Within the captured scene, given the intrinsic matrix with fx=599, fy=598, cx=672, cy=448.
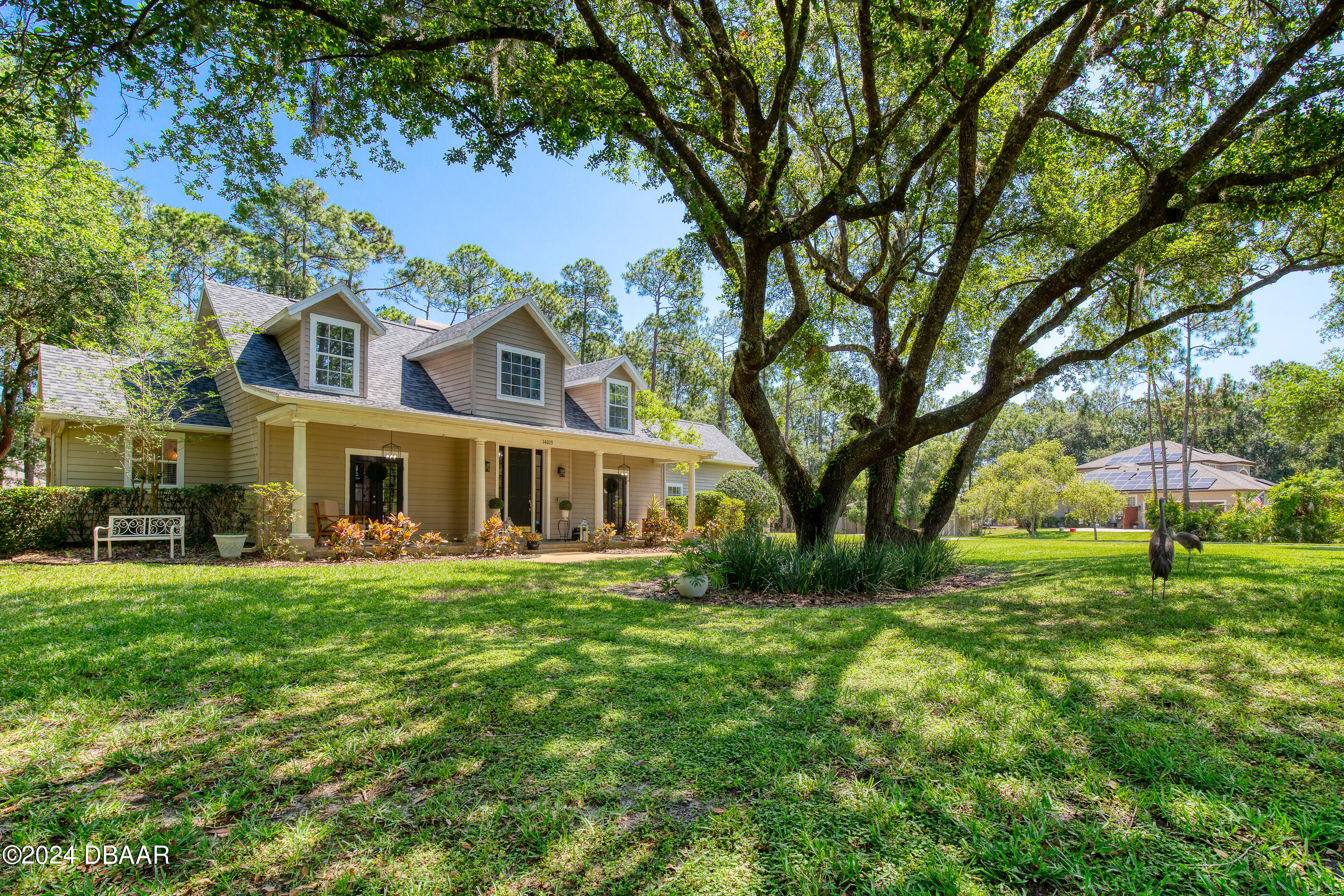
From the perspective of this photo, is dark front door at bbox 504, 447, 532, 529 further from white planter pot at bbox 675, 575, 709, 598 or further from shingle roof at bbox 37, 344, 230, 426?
white planter pot at bbox 675, 575, 709, 598

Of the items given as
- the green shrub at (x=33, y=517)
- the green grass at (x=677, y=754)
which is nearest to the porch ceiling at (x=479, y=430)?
the green shrub at (x=33, y=517)

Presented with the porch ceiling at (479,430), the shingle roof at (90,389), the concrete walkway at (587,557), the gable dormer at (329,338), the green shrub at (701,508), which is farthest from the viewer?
the green shrub at (701,508)

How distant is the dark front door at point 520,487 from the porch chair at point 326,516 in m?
3.50

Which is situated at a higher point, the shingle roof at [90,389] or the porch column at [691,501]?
the shingle roof at [90,389]

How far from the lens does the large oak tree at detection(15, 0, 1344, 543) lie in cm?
648

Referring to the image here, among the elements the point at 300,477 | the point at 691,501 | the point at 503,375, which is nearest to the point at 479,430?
the point at 503,375

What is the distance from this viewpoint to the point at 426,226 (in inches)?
1112

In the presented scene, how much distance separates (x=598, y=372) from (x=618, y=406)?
116 cm

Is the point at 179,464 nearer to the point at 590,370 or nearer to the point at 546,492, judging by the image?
the point at 546,492

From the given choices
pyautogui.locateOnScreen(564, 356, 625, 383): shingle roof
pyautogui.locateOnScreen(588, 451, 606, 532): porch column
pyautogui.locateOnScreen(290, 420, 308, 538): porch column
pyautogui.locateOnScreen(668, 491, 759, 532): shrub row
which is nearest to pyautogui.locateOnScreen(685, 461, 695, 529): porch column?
pyautogui.locateOnScreen(668, 491, 759, 532): shrub row

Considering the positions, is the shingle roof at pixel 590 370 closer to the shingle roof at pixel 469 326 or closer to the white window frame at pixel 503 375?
the white window frame at pixel 503 375

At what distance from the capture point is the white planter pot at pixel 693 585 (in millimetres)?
7457

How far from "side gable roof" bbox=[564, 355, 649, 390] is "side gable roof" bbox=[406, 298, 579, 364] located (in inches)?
47.7

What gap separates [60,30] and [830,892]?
901 cm
